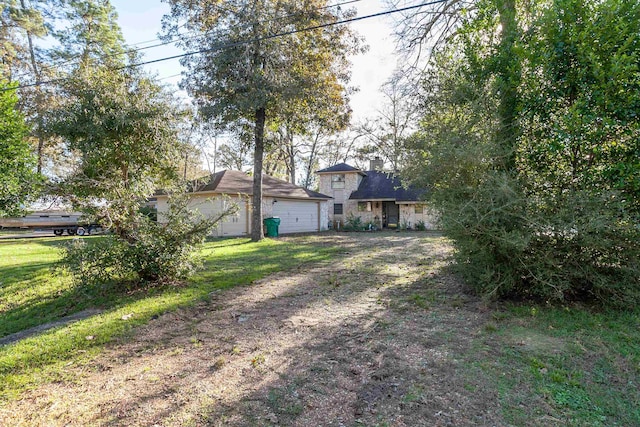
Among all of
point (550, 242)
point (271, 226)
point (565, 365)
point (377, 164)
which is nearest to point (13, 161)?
point (565, 365)

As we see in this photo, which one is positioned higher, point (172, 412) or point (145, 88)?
point (145, 88)

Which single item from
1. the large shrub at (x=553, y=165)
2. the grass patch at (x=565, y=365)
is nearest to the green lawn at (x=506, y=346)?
the grass patch at (x=565, y=365)

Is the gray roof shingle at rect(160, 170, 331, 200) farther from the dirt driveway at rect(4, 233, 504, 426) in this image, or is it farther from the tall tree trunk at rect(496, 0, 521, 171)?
the tall tree trunk at rect(496, 0, 521, 171)

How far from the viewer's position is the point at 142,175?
263 inches

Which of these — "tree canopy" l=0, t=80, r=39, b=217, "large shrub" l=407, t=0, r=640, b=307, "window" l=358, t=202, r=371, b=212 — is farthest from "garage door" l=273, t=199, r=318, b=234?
"large shrub" l=407, t=0, r=640, b=307

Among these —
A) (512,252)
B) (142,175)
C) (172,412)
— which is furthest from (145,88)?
(512,252)

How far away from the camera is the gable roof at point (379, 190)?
22.8 meters

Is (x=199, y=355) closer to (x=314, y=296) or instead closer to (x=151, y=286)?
(x=314, y=296)

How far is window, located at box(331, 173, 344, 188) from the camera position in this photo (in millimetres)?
24812

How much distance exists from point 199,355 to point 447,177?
13.7 ft

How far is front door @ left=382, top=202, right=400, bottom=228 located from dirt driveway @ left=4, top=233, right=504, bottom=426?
1910 cm

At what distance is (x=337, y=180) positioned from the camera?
24.9 metres

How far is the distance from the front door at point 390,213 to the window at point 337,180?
3.40 metres

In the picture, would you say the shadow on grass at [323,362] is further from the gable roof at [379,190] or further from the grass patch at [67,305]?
the gable roof at [379,190]
